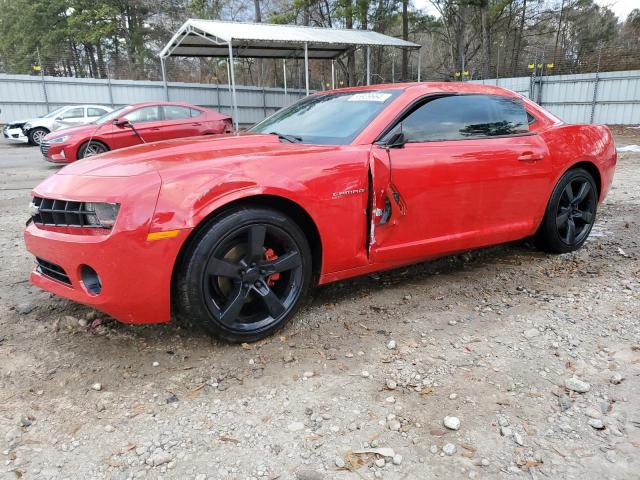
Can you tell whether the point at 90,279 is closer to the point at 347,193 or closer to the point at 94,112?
the point at 347,193

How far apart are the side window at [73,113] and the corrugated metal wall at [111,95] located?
5772 millimetres

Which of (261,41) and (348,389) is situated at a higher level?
(261,41)

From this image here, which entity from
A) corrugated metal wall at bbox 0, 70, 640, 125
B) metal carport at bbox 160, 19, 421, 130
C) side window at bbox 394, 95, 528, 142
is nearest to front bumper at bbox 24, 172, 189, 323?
side window at bbox 394, 95, 528, 142

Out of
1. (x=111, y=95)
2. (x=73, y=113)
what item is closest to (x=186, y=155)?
(x=73, y=113)

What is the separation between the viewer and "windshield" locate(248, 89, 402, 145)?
10.5ft

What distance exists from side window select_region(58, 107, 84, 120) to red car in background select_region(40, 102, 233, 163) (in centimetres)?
482

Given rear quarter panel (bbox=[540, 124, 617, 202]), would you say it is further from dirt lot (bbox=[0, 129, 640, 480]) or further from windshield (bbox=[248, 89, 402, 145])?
windshield (bbox=[248, 89, 402, 145])

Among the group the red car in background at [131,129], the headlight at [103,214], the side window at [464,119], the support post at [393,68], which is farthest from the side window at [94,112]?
the support post at [393,68]

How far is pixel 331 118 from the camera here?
344cm

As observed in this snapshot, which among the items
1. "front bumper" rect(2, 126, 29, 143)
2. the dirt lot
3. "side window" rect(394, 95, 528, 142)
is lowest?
the dirt lot

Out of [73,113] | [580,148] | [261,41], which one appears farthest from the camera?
[261,41]

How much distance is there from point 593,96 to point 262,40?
40.5 ft

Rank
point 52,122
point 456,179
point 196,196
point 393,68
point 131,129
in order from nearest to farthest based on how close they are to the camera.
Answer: point 196,196, point 456,179, point 131,129, point 52,122, point 393,68

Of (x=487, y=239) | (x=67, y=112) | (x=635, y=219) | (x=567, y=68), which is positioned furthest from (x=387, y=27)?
(x=487, y=239)
